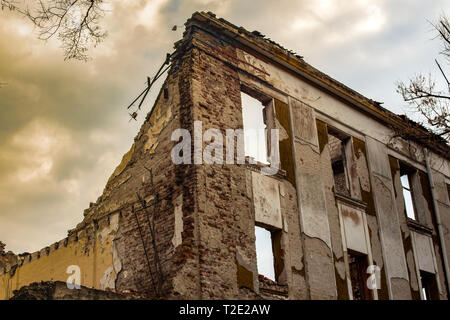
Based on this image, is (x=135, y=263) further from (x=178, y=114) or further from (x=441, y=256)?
(x=441, y=256)

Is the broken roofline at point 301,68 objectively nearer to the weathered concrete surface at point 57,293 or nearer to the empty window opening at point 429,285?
the empty window opening at point 429,285

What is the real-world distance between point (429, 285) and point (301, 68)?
6.40m

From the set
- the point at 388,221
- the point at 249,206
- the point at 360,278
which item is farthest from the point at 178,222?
the point at 388,221

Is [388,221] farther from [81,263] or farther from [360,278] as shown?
[81,263]

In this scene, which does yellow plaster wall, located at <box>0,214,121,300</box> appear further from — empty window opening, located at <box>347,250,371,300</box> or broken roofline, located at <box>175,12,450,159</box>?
empty window opening, located at <box>347,250,371,300</box>

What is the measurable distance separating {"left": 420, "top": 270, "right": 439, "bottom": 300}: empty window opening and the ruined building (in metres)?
0.03

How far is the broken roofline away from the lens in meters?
11.7

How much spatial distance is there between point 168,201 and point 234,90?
272cm

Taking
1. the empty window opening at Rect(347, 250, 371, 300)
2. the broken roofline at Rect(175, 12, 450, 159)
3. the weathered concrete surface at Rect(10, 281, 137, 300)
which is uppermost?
the broken roofline at Rect(175, 12, 450, 159)

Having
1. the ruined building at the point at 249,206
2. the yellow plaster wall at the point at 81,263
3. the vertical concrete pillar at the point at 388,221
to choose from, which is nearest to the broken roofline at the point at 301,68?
the ruined building at the point at 249,206

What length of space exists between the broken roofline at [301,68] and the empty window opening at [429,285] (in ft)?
11.1

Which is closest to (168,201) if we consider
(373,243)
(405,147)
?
(373,243)

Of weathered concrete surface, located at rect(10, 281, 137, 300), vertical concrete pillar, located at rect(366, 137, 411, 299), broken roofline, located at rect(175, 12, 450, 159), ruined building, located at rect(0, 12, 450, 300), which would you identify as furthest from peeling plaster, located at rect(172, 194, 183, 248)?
vertical concrete pillar, located at rect(366, 137, 411, 299)

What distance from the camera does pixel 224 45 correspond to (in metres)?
11.8
